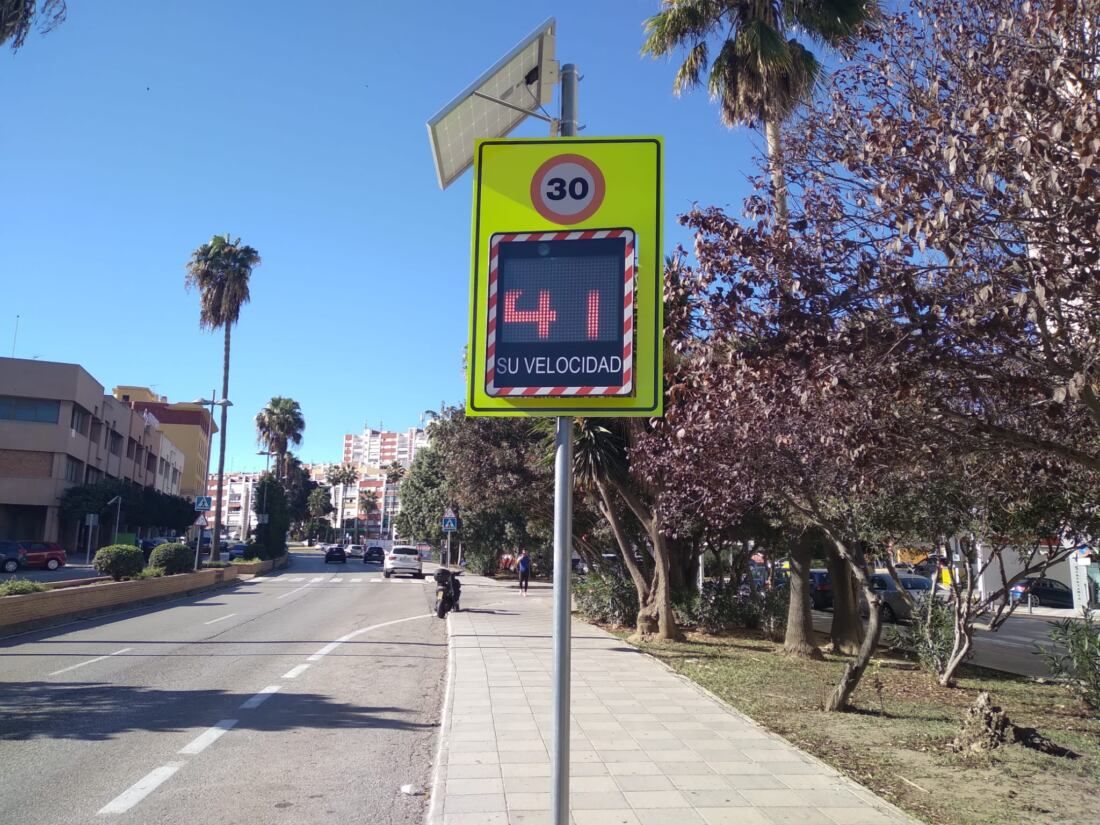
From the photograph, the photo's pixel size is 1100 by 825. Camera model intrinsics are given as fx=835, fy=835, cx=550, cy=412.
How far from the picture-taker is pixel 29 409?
4894 cm

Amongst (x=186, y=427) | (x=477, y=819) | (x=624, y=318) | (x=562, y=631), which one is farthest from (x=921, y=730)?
(x=186, y=427)

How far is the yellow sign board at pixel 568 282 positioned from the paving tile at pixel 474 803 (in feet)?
11.1

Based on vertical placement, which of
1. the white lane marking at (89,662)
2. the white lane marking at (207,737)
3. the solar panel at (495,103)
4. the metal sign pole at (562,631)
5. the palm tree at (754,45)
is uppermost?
the palm tree at (754,45)

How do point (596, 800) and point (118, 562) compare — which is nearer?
point (596, 800)

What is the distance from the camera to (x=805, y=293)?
5.79 meters

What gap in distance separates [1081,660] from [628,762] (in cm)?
625

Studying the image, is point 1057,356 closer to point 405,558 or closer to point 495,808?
point 495,808

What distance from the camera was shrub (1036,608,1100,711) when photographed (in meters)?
9.66

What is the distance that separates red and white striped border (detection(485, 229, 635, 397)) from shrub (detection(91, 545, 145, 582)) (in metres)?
23.6

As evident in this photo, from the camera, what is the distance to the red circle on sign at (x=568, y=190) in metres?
3.72

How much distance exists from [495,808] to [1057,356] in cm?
486

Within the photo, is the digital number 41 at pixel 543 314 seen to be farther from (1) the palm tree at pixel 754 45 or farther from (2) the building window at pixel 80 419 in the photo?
(2) the building window at pixel 80 419

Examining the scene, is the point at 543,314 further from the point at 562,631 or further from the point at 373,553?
the point at 373,553

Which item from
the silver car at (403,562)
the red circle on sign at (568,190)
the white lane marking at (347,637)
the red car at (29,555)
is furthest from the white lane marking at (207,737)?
the red car at (29,555)
